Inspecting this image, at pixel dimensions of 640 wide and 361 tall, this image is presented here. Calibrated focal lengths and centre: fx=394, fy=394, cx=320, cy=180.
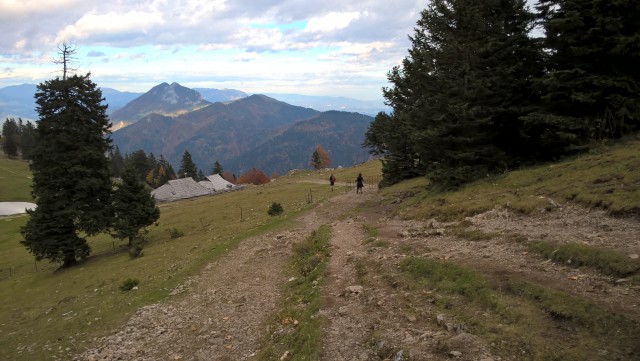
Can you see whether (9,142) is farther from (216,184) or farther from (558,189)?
(558,189)

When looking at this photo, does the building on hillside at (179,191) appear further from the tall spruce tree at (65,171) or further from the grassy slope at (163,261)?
the tall spruce tree at (65,171)

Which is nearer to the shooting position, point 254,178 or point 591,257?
point 591,257

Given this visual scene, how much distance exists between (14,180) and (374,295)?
154615 millimetres

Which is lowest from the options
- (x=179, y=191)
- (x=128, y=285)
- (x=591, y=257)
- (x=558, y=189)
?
(x=179, y=191)

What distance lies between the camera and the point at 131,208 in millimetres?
39250

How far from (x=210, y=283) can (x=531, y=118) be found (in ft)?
71.1

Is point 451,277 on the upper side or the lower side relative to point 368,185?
upper

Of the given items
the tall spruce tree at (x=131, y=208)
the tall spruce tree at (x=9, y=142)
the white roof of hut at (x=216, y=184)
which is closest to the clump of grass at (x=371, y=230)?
the tall spruce tree at (x=131, y=208)

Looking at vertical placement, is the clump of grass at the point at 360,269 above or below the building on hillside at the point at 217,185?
above

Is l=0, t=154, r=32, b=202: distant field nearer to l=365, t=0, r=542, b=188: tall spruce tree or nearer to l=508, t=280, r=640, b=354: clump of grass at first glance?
l=365, t=0, r=542, b=188: tall spruce tree

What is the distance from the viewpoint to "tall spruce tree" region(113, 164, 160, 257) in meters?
38.7

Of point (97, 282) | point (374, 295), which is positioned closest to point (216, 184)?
point (97, 282)

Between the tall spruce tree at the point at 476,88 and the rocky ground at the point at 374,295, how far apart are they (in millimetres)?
7023

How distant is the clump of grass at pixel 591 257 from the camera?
1109 cm
